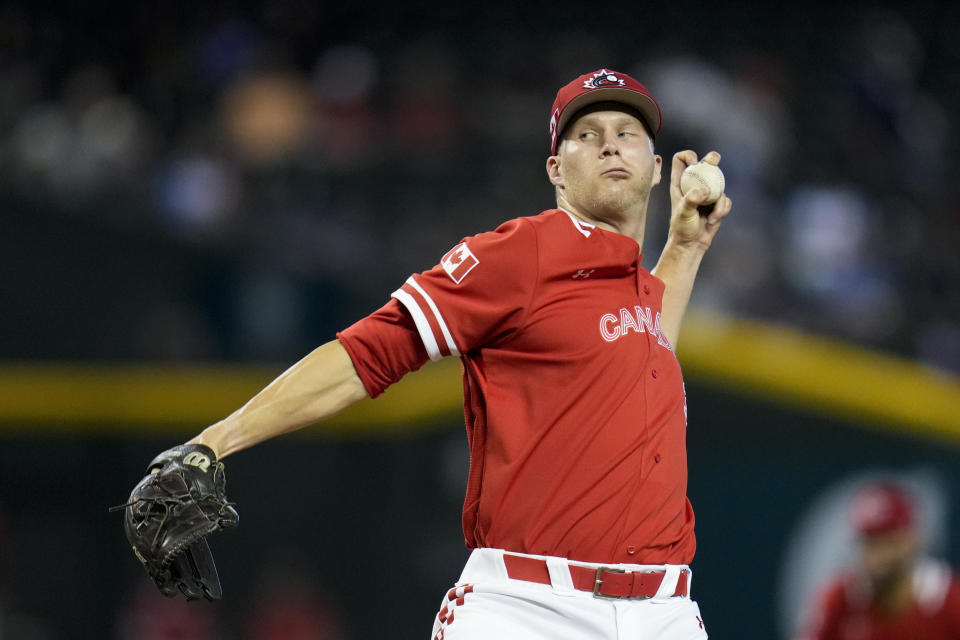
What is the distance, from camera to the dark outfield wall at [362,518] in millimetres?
7145

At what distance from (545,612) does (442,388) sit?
4518 millimetres

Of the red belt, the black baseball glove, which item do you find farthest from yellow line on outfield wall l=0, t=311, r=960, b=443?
the black baseball glove

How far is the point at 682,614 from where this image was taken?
3.26 meters

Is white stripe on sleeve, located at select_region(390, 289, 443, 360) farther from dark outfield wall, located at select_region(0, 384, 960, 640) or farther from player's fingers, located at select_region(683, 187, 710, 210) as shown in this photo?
dark outfield wall, located at select_region(0, 384, 960, 640)

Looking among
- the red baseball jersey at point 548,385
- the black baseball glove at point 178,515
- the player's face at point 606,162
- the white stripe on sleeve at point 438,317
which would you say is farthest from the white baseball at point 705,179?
the black baseball glove at point 178,515

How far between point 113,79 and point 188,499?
301 inches

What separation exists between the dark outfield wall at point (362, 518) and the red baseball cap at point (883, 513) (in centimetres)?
171

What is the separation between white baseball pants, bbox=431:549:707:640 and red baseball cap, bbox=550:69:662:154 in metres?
1.19

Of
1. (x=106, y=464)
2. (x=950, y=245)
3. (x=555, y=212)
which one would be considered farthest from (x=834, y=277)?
(x=555, y=212)

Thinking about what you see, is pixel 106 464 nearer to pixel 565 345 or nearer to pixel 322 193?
pixel 322 193

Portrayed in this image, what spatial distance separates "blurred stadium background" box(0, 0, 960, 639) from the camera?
24.0 ft

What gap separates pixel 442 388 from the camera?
760cm

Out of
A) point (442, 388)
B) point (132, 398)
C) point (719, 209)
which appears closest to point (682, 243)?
point (719, 209)

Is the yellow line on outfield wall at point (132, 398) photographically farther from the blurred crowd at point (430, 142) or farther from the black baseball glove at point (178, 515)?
the black baseball glove at point (178, 515)
